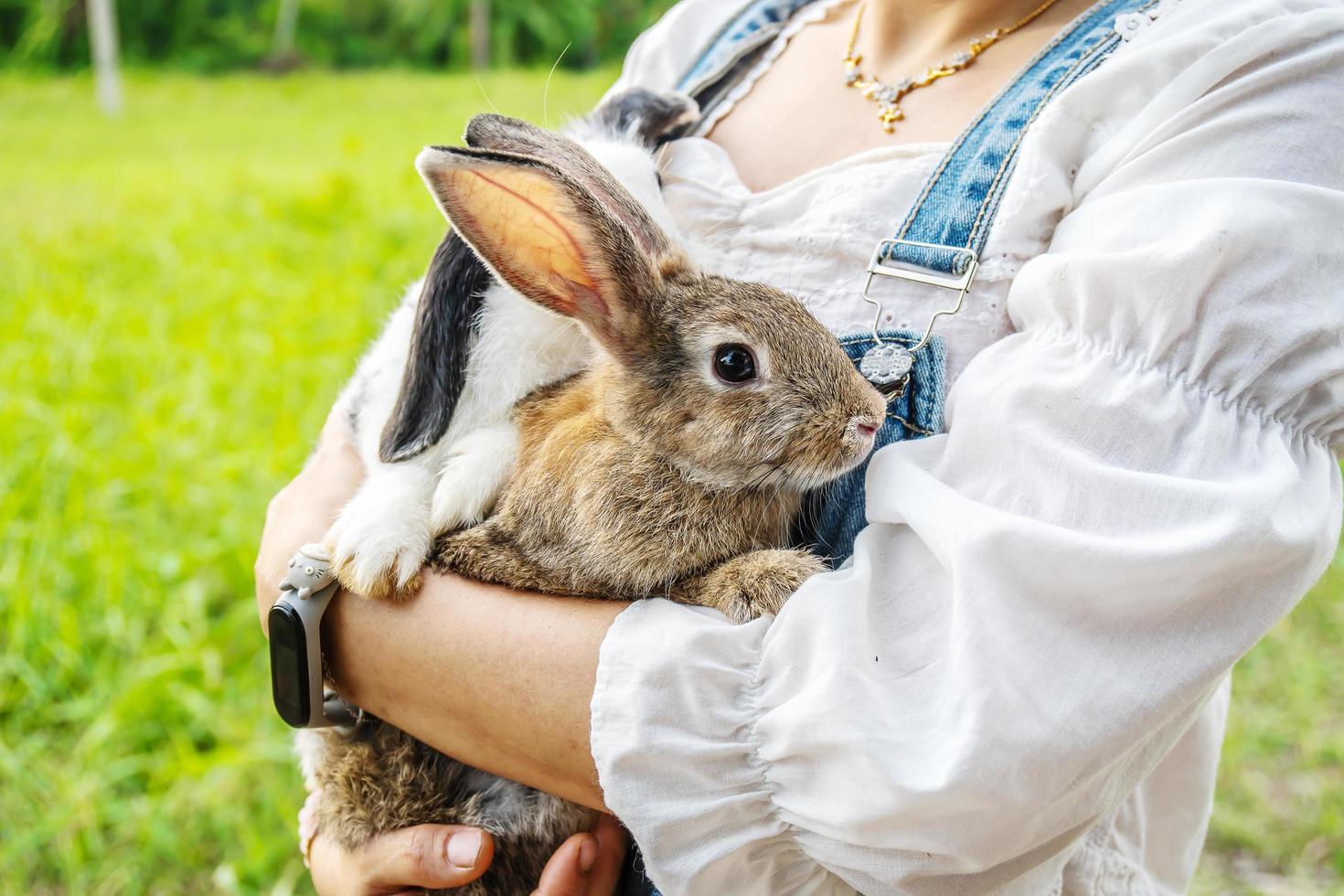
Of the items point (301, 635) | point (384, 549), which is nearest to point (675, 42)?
point (384, 549)

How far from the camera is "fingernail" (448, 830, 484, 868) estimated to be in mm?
1295

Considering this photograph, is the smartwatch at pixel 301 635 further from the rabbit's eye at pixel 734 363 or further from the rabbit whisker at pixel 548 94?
the rabbit whisker at pixel 548 94

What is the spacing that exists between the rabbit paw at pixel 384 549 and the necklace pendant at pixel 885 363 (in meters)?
0.58

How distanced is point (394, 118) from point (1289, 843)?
8070mm

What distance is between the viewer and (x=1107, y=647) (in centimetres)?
99

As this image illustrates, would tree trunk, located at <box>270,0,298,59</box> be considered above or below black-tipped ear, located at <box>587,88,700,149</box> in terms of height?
below

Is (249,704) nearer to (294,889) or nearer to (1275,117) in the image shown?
(294,889)

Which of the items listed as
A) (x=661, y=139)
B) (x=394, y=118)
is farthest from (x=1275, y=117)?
(x=394, y=118)

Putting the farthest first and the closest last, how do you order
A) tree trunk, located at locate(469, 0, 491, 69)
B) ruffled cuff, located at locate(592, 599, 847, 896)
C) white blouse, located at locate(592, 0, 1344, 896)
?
tree trunk, located at locate(469, 0, 491, 69)
ruffled cuff, located at locate(592, 599, 847, 896)
white blouse, located at locate(592, 0, 1344, 896)

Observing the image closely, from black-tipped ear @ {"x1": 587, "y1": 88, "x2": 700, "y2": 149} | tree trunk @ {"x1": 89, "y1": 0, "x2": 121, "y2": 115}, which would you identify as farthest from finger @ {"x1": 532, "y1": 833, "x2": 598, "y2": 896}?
tree trunk @ {"x1": 89, "y1": 0, "x2": 121, "y2": 115}

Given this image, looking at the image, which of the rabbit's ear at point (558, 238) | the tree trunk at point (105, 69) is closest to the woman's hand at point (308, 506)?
the rabbit's ear at point (558, 238)

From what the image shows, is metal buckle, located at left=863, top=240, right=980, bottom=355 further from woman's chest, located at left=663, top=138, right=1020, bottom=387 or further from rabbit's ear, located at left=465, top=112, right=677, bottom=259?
rabbit's ear, located at left=465, top=112, right=677, bottom=259

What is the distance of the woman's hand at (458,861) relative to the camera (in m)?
1.28

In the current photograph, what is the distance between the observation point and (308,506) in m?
1.56
